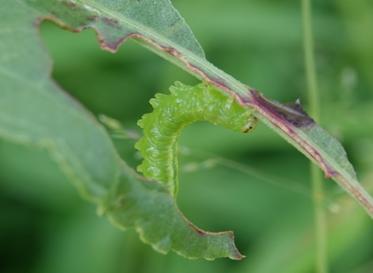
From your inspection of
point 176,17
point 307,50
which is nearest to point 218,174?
point 307,50

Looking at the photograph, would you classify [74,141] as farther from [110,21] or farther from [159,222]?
[110,21]

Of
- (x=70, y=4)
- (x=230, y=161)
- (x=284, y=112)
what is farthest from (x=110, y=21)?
(x=230, y=161)

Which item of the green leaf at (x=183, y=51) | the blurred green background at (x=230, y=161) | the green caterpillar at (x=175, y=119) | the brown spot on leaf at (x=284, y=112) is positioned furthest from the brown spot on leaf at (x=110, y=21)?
the blurred green background at (x=230, y=161)

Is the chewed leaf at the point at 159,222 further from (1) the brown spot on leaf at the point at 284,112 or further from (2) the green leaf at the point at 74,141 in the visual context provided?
(1) the brown spot on leaf at the point at 284,112

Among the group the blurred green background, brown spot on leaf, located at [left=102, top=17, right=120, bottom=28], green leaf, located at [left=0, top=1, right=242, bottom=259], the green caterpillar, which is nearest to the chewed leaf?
green leaf, located at [left=0, top=1, right=242, bottom=259]

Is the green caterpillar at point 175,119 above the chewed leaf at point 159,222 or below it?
above

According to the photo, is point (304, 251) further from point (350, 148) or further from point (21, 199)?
point (21, 199)
